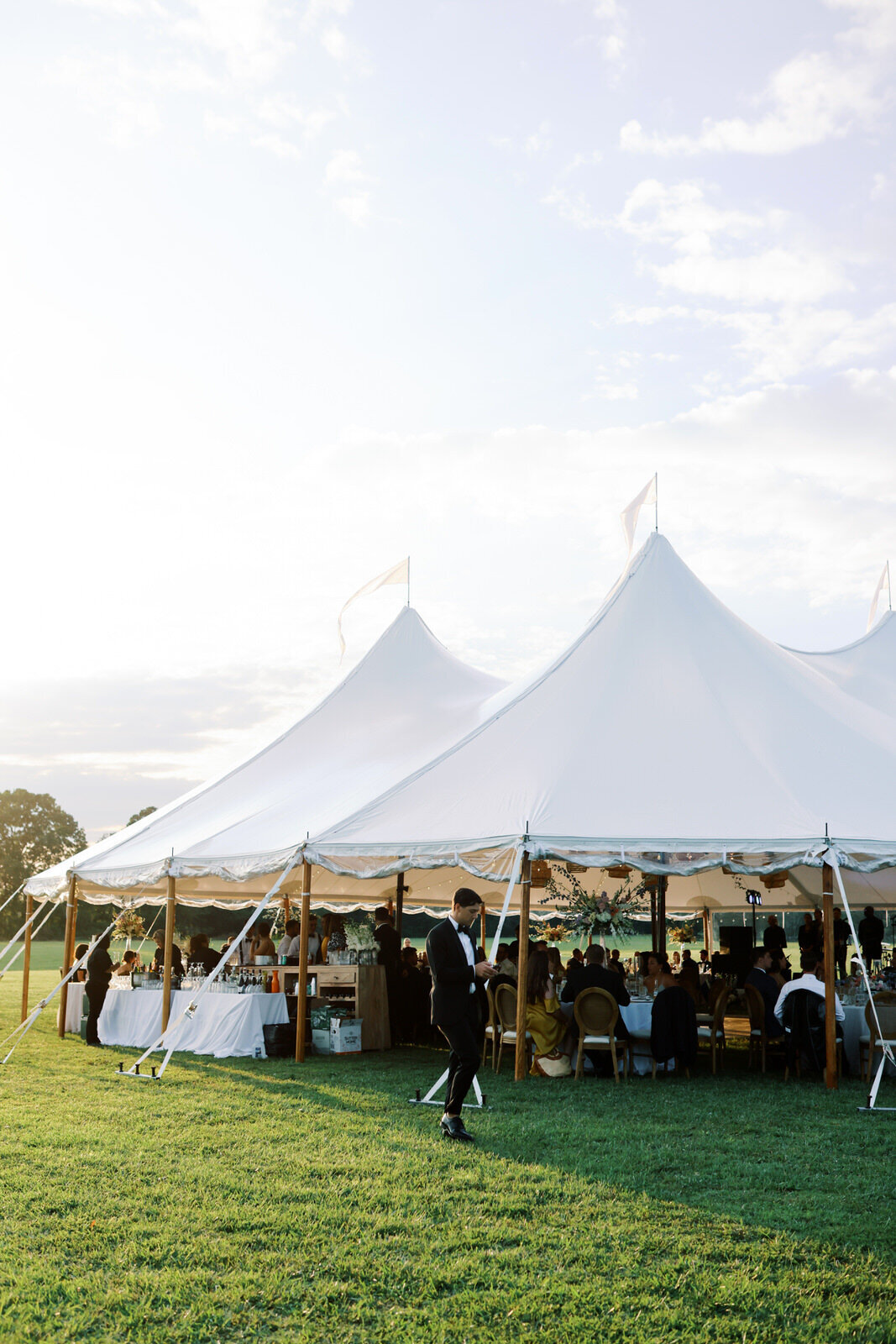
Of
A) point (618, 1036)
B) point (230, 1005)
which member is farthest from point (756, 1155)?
point (230, 1005)

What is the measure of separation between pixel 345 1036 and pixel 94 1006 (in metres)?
3.49

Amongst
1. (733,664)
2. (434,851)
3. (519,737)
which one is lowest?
(434,851)

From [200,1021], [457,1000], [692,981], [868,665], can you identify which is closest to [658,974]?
[692,981]

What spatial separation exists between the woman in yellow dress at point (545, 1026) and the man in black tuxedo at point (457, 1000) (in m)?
3.09

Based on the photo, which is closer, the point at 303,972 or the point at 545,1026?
the point at 545,1026

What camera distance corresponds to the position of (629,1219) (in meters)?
5.20

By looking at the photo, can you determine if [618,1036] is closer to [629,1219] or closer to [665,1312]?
[629,1219]

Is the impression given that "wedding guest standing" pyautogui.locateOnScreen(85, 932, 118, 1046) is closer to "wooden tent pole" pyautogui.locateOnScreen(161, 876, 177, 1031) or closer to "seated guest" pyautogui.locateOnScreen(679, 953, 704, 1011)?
"wooden tent pole" pyautogui.locateOnScreen(161, 876, 177, 1031)

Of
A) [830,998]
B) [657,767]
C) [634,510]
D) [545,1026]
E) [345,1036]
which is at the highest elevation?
[634,510]

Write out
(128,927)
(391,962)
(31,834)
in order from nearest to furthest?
(391,962), (128,927), (31,834)

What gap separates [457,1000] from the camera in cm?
714

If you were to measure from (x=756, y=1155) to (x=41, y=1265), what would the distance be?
164 inches

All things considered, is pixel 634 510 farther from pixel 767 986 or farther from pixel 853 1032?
pixel 853 1032

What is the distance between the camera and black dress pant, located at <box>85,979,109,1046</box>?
1367 centimetres
